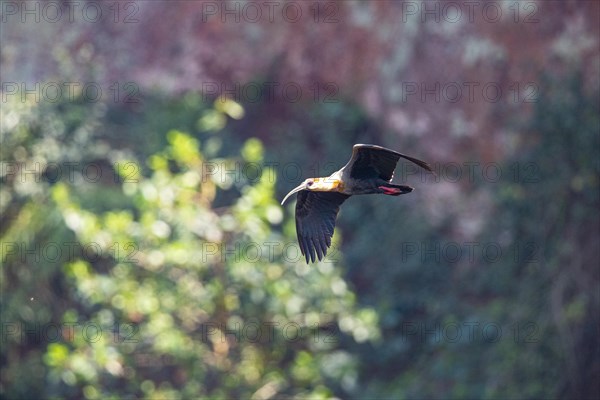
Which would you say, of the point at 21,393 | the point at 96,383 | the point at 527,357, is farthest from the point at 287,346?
the point at 21,393

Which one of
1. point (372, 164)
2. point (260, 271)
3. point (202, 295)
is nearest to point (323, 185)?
point (372, 164)

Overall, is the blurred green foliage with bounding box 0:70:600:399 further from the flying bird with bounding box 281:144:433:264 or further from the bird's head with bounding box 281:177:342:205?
the bird's head with bounding box 281:177:342:205

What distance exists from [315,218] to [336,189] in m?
0.45

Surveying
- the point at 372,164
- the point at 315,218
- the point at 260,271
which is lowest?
the point at 260,271

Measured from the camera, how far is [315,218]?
6.35 meters

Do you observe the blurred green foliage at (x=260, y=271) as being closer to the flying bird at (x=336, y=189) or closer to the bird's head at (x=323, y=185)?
the flying bird at (x=336, y=189)

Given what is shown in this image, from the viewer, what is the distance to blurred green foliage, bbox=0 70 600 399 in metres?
8.60

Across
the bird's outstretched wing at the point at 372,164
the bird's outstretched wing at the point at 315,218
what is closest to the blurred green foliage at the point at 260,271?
the bird's outstretched wing at the point at 315,218

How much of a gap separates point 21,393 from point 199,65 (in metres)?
4.31

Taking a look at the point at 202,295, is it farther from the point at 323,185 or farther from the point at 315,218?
the point at 323,185

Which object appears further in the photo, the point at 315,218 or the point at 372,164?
the point at 315,218

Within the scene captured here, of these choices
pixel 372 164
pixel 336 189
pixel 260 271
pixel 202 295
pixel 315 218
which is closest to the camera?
pixel 372 164

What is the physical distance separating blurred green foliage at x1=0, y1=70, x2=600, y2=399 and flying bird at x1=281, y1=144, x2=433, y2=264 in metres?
1.97

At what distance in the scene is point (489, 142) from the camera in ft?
38.4
